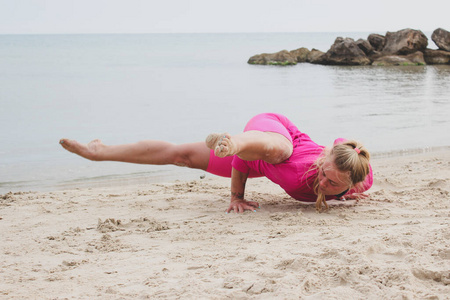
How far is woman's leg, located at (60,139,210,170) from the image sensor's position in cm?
410

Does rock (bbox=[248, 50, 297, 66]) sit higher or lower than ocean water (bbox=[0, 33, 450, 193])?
higher

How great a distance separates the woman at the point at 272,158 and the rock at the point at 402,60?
1058 inches

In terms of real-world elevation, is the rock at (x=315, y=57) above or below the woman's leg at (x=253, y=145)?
above

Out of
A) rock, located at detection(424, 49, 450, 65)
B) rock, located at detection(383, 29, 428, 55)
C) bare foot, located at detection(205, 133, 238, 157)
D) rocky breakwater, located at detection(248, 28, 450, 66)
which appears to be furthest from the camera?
rock, located at detection(383, 29, 428, 55)

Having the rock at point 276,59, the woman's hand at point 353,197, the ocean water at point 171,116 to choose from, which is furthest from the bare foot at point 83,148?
the rock at point 276,59

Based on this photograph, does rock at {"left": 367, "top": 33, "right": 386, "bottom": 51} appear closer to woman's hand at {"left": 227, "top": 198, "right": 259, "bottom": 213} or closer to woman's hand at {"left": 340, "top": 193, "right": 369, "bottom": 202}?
woman's hand at {"left": 340, "top": 193, "right": 369, "bottom": 202}

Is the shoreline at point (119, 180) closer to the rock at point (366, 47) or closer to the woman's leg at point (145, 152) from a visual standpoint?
the woman's leg at point (145, 152)

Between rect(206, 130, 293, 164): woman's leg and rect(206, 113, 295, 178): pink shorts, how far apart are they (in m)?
0.09

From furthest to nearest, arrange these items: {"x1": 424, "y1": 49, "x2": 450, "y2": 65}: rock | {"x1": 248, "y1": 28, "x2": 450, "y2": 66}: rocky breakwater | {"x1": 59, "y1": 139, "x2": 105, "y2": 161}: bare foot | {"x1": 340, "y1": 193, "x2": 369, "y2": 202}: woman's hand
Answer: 1. {"x1": 248, "y1": 28, "x2": 450, "y2": 66}: rocky breakwater
2. {"x1": 424, "y1": 49, "x2": 450, "y2": 65}: rock
3. {"x1": 340, "y1": 193, "x2": 369, "y2": 202}: woman's hand
4. {"x1": 59, "y1": 139, "x2": 105, "y2": 161}: bare foot

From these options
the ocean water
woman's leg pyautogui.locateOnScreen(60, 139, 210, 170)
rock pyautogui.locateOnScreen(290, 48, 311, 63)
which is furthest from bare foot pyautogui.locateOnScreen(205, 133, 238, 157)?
rock pyautogui.locateOnScreen(290, 48, 311, 63)

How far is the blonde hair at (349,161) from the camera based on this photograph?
135 inches

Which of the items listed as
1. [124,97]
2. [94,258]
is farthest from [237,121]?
[94,258]

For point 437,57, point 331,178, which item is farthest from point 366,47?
point 331,178

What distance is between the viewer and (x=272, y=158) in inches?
143
